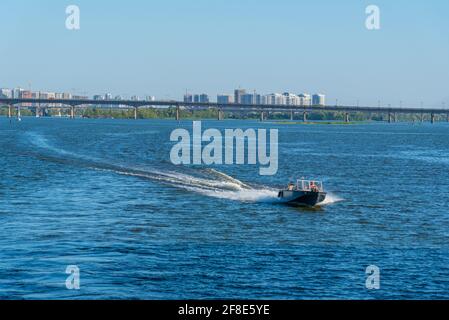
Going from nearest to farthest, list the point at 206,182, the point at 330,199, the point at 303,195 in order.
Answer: the point at 303,195 < the point at 330,199 < the point at 206,182

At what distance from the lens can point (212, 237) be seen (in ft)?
154

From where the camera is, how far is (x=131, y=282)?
36062 mm

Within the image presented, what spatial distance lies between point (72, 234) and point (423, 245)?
2040 centimetres

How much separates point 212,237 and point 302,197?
18.4 metres

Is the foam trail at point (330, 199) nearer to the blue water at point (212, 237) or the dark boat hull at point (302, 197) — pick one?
the blue water at point (212, 237)

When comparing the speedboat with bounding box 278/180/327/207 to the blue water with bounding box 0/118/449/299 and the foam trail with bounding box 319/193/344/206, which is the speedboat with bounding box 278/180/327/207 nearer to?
the foam trail with bounding box 319/193/344/206

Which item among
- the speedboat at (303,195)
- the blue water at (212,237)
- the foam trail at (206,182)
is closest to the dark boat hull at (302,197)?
the speedboat at (303,195)

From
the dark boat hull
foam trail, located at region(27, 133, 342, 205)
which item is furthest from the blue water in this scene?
the dark boat hull

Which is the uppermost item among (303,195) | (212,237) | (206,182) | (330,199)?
(303,195)

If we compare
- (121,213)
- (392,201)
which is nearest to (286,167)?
(392,201)

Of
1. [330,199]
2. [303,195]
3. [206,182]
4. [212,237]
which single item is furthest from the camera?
[206,182]

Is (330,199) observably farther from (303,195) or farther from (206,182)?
(206,182)

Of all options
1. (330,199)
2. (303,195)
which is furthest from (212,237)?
(330,199)
